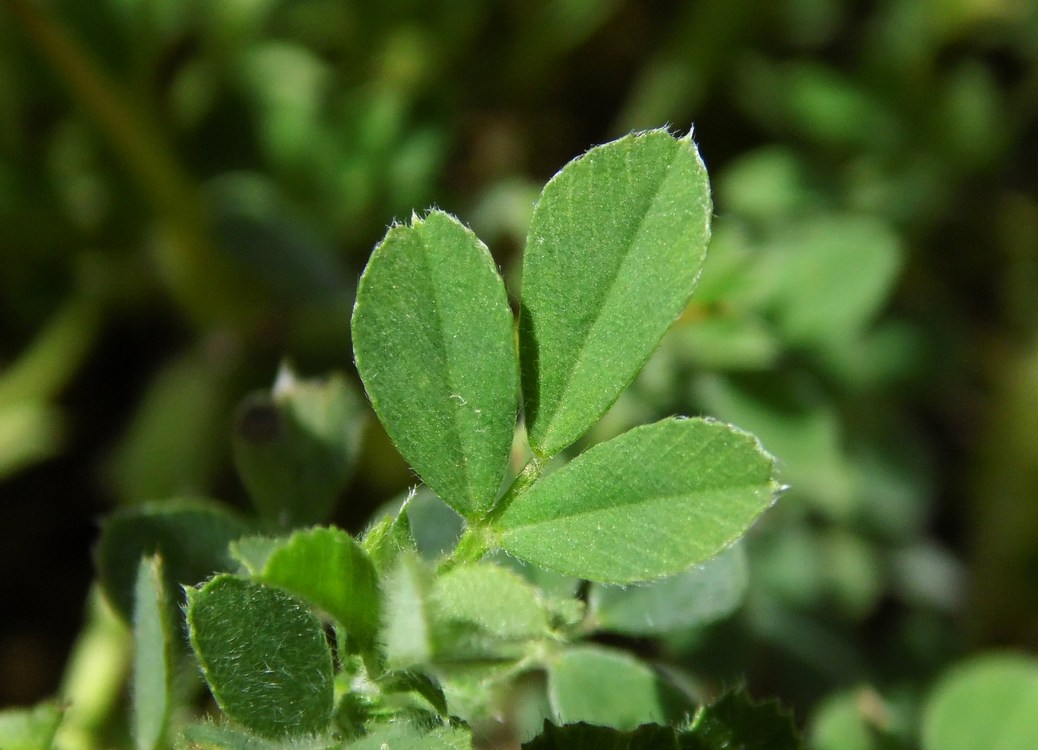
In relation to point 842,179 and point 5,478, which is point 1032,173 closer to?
point 842,179

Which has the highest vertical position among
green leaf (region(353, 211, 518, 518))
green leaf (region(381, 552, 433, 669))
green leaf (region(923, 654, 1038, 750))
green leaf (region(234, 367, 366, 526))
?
green leaf (region(353, 211, 518, 518))

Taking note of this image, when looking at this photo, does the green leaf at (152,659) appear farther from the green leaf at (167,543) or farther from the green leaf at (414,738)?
the green leaf at (414,738)

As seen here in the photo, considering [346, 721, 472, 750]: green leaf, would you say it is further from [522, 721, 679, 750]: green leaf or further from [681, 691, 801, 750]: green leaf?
Result: [681, 691, 801, 750]: green leaf

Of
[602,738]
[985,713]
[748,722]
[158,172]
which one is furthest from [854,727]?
[158,172]

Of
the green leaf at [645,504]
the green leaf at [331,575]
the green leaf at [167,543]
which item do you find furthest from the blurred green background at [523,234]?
the green leaf at [331,575]

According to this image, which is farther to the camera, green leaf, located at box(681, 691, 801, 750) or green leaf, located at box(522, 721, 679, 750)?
green leaf, located at box(681, 691, 801, 750)

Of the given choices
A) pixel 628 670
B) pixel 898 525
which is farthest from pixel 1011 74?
pixel 628 670

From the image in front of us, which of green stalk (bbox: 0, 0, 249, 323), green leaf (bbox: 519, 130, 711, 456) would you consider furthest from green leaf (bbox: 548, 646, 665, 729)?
green stalk (bbox: 0, 0, 249, 323)

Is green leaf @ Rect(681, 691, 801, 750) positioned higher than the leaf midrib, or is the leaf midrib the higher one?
the leaf midrib
